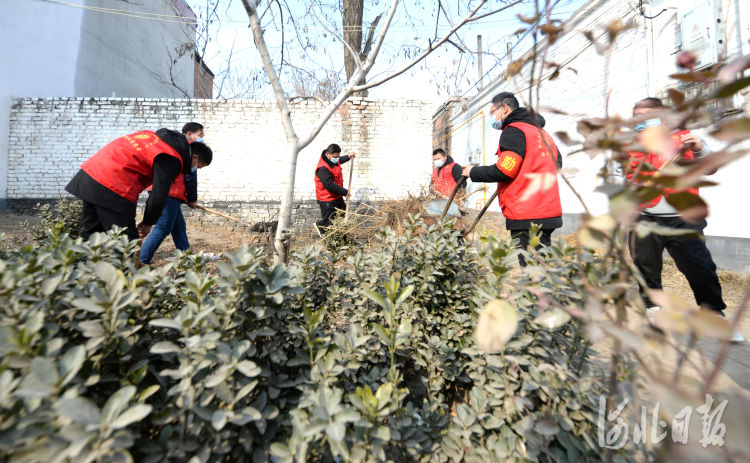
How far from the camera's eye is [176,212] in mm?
4223

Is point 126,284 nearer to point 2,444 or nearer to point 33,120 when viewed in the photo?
point 2,444

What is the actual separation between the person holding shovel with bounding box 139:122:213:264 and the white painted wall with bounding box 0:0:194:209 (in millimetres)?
4119

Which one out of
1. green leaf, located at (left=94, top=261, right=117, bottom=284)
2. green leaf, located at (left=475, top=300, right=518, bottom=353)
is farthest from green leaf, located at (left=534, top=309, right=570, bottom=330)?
green leaf, located at (left=94, top=261, right=117, bottom=284)

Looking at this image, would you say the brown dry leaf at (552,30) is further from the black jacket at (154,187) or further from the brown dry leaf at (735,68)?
the black jacket at (154,187)

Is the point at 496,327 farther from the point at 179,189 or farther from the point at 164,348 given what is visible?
the point at 179,189

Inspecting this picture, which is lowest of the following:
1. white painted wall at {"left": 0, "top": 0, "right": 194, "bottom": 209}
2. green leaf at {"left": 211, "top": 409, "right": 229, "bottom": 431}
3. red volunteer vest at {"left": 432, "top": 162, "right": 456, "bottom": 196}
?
green leaf at {"left": 211, "top": 409, "right": 229, "bottom": 431}

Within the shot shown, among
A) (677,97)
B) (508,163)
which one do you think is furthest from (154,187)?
(677,97)

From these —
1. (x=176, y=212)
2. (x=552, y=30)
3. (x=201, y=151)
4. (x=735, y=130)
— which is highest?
(x=201, y=151)

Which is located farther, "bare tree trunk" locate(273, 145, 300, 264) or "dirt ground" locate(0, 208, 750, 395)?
"bare tree trunk" locate(273, 145, 300, 264)

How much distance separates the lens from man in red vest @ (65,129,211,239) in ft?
9.41

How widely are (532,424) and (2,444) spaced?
1.30 metres

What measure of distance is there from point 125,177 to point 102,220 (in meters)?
0.40

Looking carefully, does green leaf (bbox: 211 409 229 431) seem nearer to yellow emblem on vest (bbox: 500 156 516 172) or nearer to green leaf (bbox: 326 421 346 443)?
green leaf (bbox: 326 421 346 443)

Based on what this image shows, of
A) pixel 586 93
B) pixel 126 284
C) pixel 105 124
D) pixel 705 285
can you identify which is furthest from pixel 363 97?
pixel 126 284
